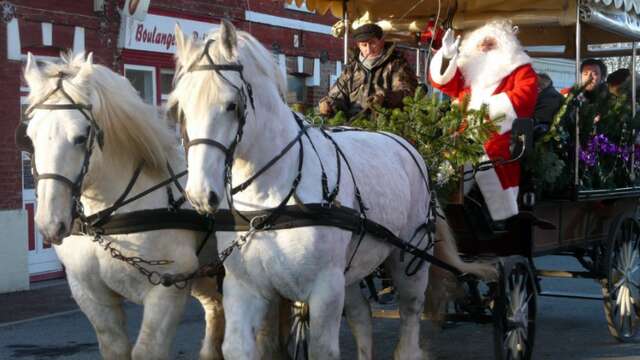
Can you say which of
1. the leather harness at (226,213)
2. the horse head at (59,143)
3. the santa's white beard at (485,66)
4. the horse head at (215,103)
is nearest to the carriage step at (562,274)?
the santa's white beard at (485,66)

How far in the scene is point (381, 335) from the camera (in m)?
8.91

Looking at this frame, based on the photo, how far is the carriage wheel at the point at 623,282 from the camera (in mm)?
8180

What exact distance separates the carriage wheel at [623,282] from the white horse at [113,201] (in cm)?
410

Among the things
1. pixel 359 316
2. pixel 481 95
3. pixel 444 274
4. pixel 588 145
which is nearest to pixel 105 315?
pixel 359 316

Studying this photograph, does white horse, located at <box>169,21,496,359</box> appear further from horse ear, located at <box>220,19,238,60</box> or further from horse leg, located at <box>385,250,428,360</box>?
horse leg, located at <box>385,250,428,360</box>

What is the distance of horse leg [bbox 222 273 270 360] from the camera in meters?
4.71

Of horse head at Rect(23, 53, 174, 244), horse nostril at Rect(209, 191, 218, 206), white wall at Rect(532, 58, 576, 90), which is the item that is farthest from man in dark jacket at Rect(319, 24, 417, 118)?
white wall at Rect(532, 58, 576, 90)

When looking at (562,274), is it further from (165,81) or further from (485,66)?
(165,81)

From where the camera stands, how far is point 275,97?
4.87 m

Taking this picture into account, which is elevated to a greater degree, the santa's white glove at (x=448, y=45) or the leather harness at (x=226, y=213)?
the santa's white glove at (x=448, y=45)

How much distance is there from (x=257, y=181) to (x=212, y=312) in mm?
1359

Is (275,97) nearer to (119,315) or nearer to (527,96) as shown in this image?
(119,315)

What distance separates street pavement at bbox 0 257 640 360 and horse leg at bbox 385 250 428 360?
1.63 feet

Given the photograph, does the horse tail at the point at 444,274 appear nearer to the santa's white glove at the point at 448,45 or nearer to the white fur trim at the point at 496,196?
the white fur trim at the point at 496,196
